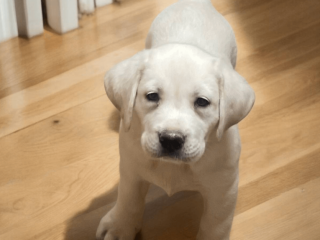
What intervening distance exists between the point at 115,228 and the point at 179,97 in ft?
2.45

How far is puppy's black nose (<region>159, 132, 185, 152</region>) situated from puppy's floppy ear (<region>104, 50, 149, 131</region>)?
0.15m

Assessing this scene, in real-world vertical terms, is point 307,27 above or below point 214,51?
below

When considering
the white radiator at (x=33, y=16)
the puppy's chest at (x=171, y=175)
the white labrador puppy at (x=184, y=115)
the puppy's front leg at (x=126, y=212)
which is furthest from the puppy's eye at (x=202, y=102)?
the white radiator at (x=33, y=16)

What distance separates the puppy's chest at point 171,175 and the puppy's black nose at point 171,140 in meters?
0.20

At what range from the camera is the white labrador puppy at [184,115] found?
1.89m

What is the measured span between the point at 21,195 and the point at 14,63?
863 mm

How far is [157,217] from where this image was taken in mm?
2539

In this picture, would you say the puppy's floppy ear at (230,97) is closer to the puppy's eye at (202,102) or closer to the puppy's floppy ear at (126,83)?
the puppy's eye at (202,102)

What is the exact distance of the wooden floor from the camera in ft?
8.32

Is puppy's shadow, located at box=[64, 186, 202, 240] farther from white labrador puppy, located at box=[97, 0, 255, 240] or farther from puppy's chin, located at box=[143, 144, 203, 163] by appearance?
puppy's chin, located at box=[143, 144, 203, 163]

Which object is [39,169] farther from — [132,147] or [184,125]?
[184,125]

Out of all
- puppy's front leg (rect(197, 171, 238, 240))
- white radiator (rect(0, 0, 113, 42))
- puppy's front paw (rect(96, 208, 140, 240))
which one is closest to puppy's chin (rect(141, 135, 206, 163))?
puppy's front leg (rect(197, 171, 238, 240))

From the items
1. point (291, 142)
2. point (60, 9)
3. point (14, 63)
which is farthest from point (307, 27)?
point (14, 63)

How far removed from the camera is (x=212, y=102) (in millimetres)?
1927
